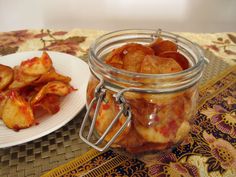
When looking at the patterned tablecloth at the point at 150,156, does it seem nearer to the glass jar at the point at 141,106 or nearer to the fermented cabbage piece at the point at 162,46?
the glass jar at the point at 141,106

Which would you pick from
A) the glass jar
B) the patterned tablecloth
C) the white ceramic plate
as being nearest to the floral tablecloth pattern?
the white ceramic plate

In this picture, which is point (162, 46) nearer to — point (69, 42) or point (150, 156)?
point (150, 156)

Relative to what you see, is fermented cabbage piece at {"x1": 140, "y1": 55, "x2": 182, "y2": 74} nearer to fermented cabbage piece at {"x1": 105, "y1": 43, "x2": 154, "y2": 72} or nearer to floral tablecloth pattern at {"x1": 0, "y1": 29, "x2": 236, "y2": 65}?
fermented cabbage piece at {"x1": 105, "y1": 43, "x2": 154, "y2": 72}

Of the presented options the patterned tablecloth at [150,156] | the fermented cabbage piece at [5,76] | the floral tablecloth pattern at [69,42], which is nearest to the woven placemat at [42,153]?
the patterned tablecloth at [150,156]

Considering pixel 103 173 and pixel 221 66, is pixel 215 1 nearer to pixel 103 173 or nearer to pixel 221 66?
pixel 221 66

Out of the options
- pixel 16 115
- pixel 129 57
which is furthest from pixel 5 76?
pixel 129 57

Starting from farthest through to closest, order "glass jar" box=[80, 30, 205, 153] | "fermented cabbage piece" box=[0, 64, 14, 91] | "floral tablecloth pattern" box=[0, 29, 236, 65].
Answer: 1. "floral tablecloth pattern" box=[0, 29, 236, 65]
2. "fermented cabbage piece" box=[0, 64, 14, 91]
3. "glass jar" box=[80, 30, 205, 153]
